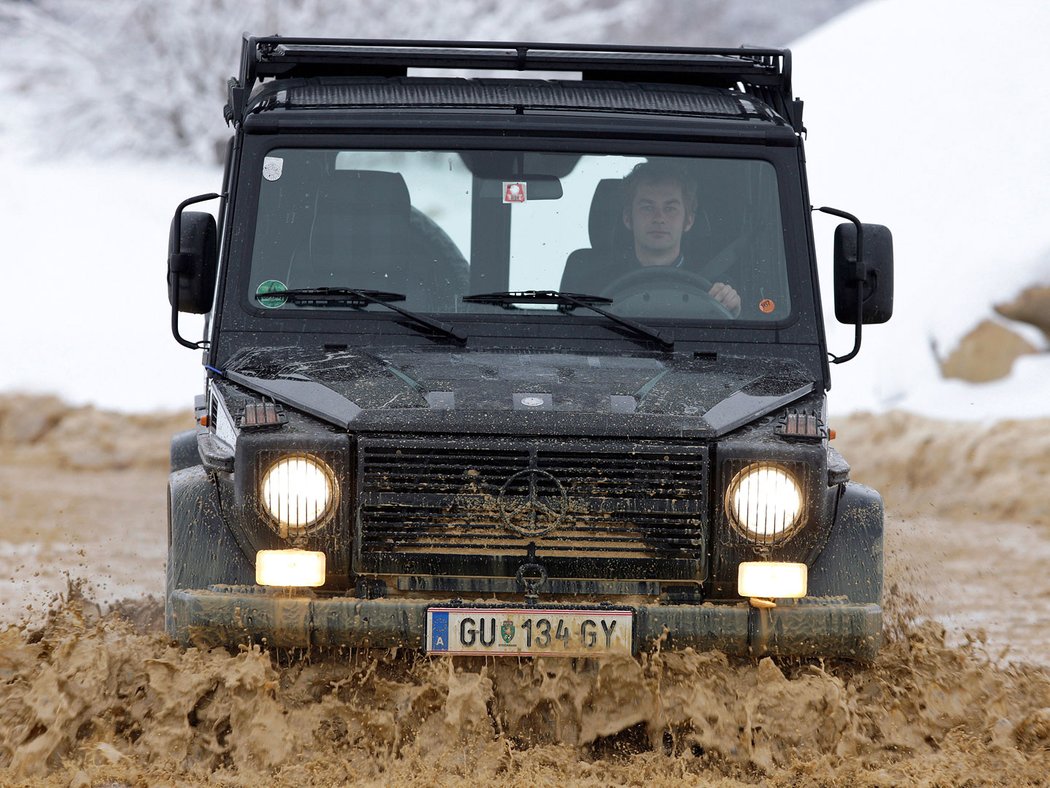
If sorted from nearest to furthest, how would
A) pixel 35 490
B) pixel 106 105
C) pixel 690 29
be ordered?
pixel 35 490, pixel 106 105, pixel 690 29

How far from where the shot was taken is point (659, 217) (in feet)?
18.8

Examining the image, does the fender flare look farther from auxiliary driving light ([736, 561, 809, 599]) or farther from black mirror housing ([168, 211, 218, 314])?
black mirror housing ([168, 211, 218, 314])

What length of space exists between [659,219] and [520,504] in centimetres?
149

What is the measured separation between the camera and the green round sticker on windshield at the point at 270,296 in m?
5.56

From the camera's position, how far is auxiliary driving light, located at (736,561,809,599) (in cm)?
472

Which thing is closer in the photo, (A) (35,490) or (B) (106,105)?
(A) (35,490)

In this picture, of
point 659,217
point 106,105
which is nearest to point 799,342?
point 659,217

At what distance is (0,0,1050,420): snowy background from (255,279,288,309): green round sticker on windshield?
12.9m

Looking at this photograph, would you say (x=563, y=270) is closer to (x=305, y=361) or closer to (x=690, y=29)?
(x=305, y=361)

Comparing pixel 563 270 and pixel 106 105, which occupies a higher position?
pixel 106 105

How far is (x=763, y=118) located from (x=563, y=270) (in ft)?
3.13

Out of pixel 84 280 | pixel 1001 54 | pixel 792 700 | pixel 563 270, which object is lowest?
pixel 792 700

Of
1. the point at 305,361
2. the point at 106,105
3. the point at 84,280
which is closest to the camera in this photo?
the point at 305,361

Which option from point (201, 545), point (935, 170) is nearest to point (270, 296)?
point (201, 545)
